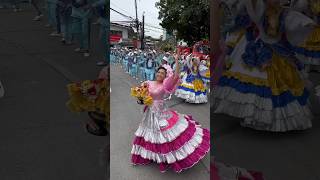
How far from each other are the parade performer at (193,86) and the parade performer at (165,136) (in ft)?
7.33

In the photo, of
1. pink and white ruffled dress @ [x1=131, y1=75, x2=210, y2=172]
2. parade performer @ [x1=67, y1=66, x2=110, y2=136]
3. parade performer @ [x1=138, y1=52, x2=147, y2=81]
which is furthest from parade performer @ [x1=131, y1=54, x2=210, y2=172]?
parade performer @ [x1=138, y1=52, x2=147, y2=81]

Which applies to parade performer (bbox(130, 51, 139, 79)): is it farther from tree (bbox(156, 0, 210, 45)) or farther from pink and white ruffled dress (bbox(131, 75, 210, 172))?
pink and white ruffled dress (bbox(131, 75, 210, 172))

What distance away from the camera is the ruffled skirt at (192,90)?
5.89 m

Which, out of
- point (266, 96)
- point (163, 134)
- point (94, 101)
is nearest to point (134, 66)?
point (163, 134)

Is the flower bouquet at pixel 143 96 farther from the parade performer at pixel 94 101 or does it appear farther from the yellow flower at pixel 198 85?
the yellow flower at pixel 198 85

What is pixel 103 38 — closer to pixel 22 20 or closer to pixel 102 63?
pixel 102 63

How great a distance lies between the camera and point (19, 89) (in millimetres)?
1138

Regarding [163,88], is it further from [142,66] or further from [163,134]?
[142,66]

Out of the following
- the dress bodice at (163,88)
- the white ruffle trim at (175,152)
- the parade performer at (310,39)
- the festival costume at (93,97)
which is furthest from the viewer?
the dress bodice at (163,88)

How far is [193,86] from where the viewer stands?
20.0ft

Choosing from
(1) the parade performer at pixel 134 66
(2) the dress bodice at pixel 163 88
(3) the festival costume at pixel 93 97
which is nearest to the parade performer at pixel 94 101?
(3) the festival costume at pixel 93 97

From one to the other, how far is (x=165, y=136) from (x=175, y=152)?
18 centimetres

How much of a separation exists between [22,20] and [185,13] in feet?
6.89

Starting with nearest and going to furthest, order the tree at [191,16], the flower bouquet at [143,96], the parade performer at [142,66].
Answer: the tree at [191,16] → the flower bouquet at [143,96] → the parade performer at [142,66]
